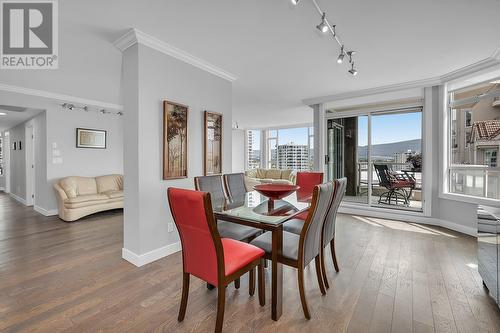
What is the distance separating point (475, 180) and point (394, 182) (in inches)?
58.3

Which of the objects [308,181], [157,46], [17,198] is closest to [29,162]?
[17,198]

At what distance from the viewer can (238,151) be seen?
9.68m

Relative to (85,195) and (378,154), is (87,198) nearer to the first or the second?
(85,195)

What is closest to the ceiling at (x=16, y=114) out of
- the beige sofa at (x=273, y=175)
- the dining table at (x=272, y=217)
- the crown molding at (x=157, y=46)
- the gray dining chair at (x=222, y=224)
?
the crown molding at (x=157, y=46)

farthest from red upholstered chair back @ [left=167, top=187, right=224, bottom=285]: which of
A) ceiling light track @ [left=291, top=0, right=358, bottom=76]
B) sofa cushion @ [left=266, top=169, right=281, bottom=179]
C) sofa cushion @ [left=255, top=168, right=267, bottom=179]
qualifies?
sofa cushion @ [left=255, top=168, right=267, bottom=179]

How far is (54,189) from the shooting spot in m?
4.51

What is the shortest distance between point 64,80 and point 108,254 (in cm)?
291

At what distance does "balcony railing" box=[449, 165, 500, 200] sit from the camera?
329cm

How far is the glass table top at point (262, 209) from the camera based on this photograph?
1783 mm

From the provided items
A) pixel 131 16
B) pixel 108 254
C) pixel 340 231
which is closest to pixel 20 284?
pixel 108 254

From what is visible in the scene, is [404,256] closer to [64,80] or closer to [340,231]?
[340,231]

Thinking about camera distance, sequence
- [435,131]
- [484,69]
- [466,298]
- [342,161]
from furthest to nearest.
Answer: [342,161] < [435,131] < [484,69] < [466,298]

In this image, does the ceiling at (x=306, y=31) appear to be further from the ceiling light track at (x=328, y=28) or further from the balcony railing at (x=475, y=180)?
the balcony railing at (x=475, y=180)

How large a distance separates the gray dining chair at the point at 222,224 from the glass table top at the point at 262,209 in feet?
0.54
